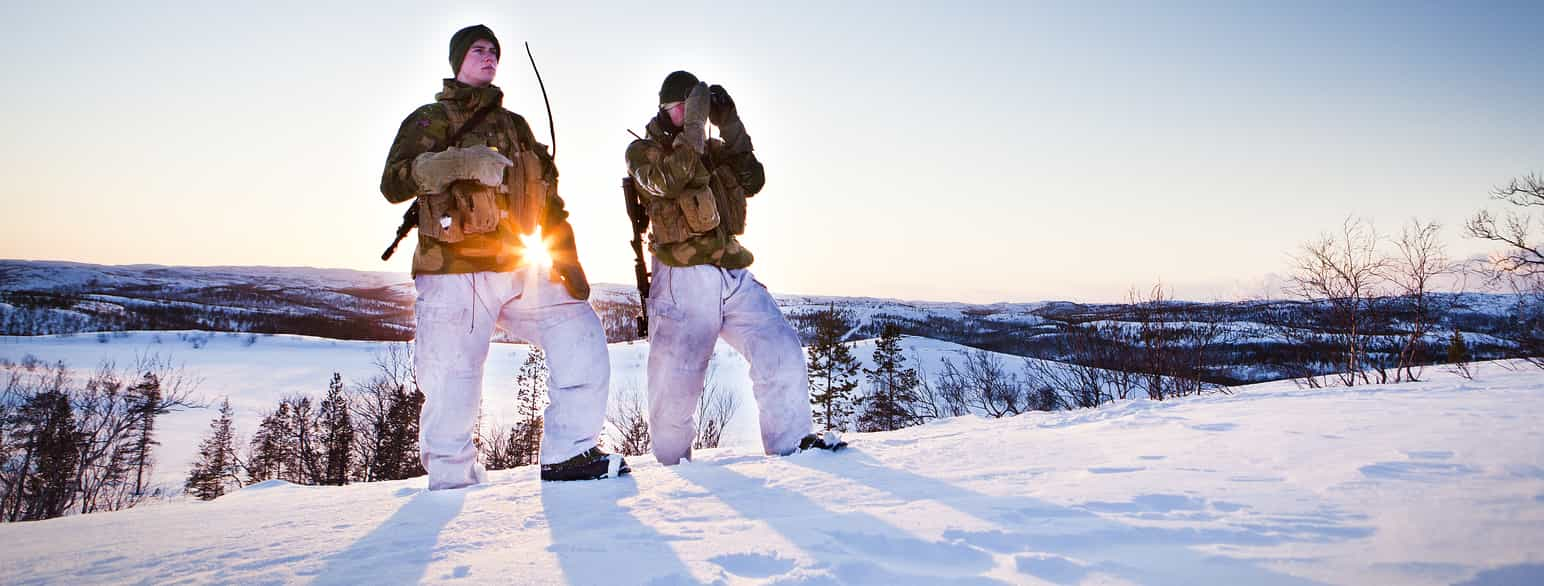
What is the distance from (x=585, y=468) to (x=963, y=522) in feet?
5.94

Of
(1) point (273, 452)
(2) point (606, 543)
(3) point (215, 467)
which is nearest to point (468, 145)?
(2) point (606, 543)

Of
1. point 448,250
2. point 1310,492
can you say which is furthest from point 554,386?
point 1310,492

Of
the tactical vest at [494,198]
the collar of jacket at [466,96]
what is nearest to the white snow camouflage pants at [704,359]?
the tactical vest at [494,198]

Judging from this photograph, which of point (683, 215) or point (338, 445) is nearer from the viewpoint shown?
point (683, 215)

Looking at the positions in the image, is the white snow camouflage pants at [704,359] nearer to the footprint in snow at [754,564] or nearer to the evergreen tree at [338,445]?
the footprint in snow at [754,564]

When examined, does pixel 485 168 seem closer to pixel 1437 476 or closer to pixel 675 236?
pixel 675 236

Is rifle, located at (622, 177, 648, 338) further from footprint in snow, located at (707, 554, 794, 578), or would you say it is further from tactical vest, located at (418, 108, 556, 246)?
footprint in snow, located at (707, 554, 794, 578)

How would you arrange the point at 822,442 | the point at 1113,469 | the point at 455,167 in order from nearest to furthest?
the point at 1113,469 → the point at 455,167 → the point at 822,442

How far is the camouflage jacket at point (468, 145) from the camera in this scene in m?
2.91

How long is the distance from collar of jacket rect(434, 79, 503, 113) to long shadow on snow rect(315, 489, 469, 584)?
186 centimetres

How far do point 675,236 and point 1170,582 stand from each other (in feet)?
9.18

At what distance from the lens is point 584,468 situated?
9.39ft

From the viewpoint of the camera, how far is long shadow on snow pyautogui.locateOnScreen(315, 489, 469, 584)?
58.4 inches

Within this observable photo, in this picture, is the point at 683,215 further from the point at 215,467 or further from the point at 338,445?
the point at 215,467
